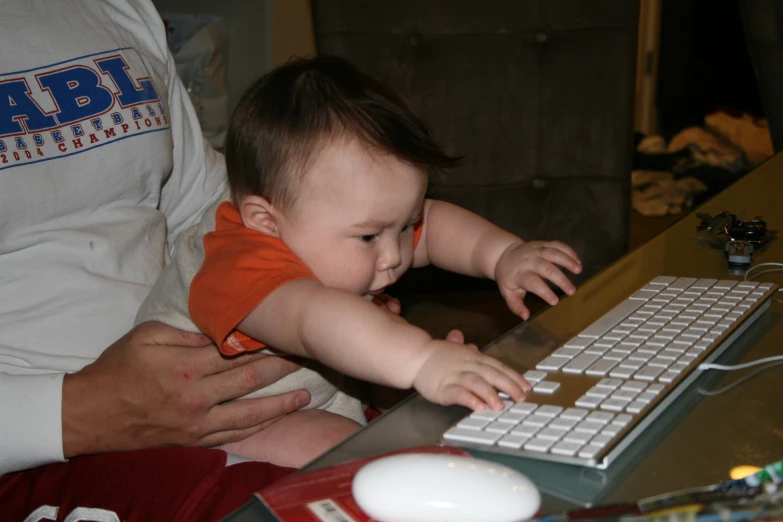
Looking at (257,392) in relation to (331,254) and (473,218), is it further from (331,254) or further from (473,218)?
(473,218)

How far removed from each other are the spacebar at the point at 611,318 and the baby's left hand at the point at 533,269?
8 cm

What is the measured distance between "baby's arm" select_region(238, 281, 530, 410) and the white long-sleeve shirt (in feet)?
1.09

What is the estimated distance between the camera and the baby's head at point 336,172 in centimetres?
93

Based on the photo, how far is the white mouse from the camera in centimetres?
54

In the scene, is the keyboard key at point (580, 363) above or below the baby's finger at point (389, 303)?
above

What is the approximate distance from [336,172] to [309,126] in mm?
58

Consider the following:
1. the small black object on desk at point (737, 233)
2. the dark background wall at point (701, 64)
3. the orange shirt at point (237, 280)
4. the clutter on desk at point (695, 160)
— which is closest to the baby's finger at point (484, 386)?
the orange shirt at point (237, 280)

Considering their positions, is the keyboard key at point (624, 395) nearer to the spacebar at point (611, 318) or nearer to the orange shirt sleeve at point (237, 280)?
the spacebar at point (611, 318)

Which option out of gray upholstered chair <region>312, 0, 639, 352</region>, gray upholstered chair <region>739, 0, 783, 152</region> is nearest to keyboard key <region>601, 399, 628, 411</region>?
gray upholstered chair <region>312, 0, 639, 352</region>

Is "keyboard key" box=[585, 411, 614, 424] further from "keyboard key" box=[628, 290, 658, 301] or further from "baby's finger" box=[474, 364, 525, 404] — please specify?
"keyboard key" box=[628, 290, 658, 301]

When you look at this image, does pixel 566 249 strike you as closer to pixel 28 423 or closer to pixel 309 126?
pixel 309 126

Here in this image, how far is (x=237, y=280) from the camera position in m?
0.88

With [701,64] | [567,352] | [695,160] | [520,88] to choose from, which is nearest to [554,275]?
[567,352]

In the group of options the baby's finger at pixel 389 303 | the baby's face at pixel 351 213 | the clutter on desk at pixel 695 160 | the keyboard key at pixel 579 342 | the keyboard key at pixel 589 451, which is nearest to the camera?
the keyboard key at pixel 589 451
